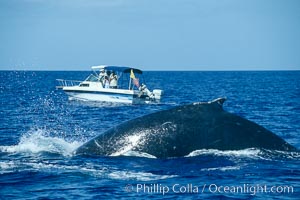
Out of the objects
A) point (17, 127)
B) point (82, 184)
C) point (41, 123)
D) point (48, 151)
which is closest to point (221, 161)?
point (82, 184)

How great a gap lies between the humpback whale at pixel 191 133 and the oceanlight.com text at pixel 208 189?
1.80 metres

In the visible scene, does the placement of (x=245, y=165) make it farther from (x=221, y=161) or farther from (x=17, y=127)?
(x=17, y=127)

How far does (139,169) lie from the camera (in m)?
10.8

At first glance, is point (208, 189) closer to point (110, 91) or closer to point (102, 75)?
point (110, 91)

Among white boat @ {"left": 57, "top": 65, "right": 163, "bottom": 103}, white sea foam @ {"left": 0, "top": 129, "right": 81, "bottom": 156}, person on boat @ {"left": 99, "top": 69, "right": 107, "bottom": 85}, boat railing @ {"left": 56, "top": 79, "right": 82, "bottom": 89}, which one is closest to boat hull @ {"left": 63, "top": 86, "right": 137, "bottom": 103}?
white boat @ {"left": 57, "top": 65, "right": 163, "bottom": 103}

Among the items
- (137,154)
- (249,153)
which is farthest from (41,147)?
(249,153)

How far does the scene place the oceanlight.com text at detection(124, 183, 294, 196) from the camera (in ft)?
30.7

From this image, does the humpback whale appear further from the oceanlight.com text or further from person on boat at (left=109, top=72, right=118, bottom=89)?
person on boat at (left=109, top=72, right=118, bottom=89)

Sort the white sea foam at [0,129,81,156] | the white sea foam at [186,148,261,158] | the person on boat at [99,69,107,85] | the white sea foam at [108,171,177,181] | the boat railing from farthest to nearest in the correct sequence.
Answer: the boat railing < the person on boat at [99,69,107,85] < the white sea foam at [0,129,81,156] < the white sea foam at [186,148,261,158] < the white sea foam at [108,171,177,181]

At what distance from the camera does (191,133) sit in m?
11.4

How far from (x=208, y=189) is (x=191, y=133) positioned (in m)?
2.15

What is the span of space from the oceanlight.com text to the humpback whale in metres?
1.80

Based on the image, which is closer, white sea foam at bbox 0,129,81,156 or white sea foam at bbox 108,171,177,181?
white sea foam at bbox 108,171,177,181

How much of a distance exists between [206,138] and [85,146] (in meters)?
3.22
